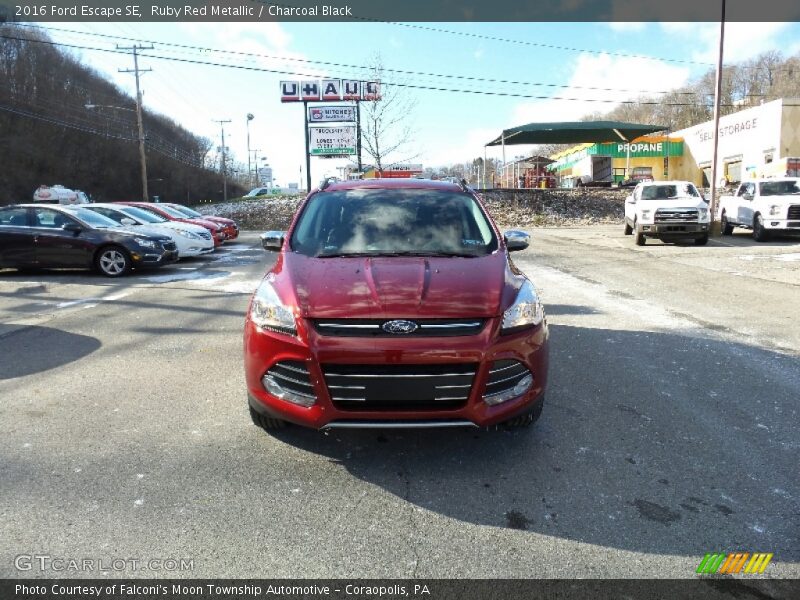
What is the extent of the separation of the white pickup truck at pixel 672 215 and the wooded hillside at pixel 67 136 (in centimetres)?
5131

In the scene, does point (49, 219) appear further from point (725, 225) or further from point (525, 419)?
point (725, 225)

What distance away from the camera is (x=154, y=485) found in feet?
10.6

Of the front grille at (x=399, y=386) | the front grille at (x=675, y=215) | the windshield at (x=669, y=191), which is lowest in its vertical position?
the front grille at (x=399, y=386)

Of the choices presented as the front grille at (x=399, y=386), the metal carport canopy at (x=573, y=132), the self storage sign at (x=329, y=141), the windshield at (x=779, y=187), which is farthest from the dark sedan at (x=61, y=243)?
the metal carport canopy at (x=573, y=132)

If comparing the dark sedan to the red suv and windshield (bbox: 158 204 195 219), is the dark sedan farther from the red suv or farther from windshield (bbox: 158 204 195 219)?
the red suv

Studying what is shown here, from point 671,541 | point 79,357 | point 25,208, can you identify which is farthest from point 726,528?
point 25,208

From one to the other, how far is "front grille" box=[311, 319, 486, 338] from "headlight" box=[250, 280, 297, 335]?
0.18m

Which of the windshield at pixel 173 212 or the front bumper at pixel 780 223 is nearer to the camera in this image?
the front bumper at pixel 780 223

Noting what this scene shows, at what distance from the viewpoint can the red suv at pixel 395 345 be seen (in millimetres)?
3156

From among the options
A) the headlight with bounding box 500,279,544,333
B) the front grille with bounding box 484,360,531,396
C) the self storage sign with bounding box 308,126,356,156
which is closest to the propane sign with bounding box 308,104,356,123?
the self storage sign with bounding box 308,126,356,156

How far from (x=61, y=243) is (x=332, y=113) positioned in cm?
2431

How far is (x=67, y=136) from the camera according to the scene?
241 feet

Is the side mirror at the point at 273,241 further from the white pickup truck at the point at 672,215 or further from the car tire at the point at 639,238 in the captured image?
the car tire at the point at 639,238

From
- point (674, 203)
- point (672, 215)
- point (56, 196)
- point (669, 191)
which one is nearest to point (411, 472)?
point (672, 215)
